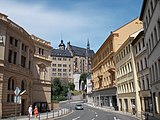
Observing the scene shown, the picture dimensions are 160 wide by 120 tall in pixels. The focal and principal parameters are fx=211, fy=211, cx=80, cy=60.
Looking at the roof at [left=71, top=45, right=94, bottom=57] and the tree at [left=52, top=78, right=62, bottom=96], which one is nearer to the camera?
the tree at [left=52, top=78, right=62, bottom=96]

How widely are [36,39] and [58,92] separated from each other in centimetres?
5724

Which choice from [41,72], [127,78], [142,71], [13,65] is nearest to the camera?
[142,71]

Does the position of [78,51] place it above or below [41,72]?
above

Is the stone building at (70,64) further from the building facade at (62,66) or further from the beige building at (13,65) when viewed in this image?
the beige building at (13,65)

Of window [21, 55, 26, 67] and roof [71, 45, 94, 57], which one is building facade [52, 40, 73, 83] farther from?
window [21, 55, 26, 67]

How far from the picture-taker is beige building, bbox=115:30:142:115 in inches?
1389

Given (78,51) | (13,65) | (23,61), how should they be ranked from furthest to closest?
(78,51) → (23,61) → (13,65)

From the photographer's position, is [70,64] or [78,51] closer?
[70,64]

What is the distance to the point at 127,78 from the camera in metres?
40.0

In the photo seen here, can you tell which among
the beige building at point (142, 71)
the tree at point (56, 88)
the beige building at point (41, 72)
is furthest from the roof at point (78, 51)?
the beige building at point (142, 71)

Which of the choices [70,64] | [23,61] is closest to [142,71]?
[23,61]

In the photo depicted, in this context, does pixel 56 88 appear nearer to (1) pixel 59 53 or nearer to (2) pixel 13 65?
(1) pixel 59 53

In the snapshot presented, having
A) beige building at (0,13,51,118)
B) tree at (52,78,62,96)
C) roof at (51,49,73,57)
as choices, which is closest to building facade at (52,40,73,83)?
roof at (51,49,73,57)

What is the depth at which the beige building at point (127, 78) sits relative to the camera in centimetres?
3528
